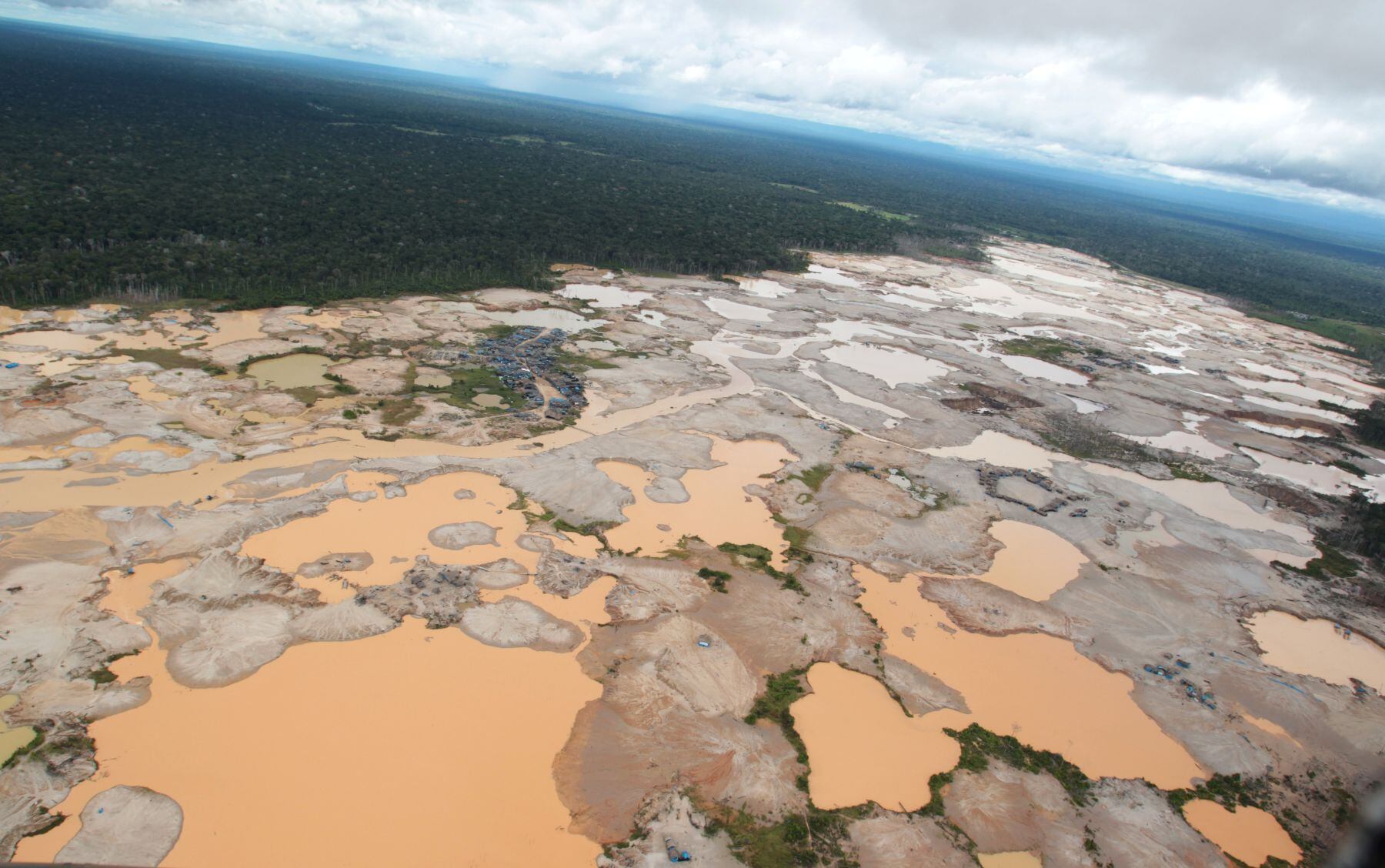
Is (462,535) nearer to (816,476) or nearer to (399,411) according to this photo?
(399,411)

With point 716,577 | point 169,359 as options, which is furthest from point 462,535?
point 169,359

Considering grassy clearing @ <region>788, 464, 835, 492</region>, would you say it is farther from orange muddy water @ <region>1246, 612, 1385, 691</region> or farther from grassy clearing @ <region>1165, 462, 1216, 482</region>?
grassy clearing @ <region>1165, 462, 1216, 482</region>

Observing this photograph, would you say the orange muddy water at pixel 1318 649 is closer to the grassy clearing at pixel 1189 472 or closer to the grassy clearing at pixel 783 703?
the grassy clearing at pixel 1189 472

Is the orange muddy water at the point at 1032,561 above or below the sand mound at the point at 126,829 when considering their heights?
above

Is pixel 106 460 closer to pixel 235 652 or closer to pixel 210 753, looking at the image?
pixel 235 652

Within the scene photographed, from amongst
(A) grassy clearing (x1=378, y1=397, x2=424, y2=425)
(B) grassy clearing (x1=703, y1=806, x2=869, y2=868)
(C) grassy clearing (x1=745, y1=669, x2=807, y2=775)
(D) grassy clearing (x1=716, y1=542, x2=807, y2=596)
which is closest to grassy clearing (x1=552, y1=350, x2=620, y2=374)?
(A) grassy clearing (x1=378, y1=397, x2=424, y2=425)

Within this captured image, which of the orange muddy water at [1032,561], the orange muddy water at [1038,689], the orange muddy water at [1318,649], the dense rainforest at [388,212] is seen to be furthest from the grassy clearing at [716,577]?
the dense rainforest at [388,212]
